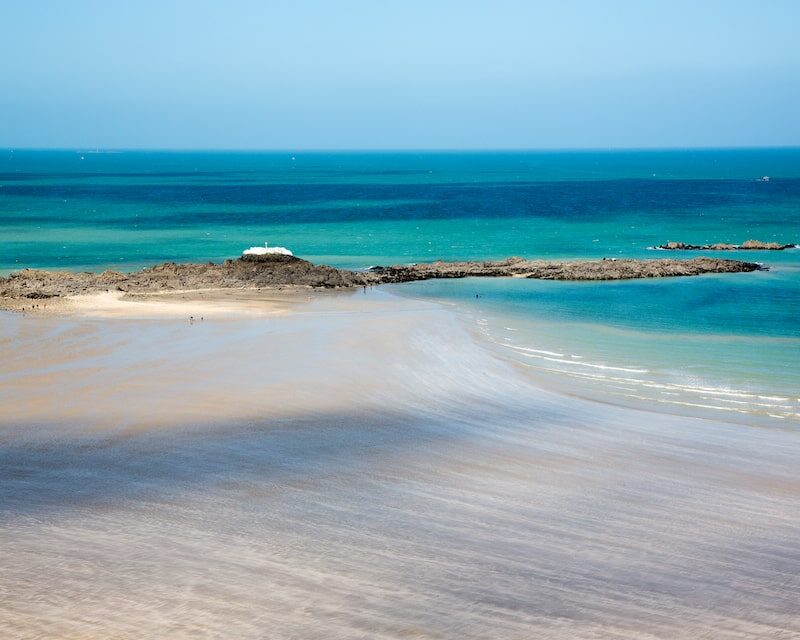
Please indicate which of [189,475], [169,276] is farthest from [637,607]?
[169,276]

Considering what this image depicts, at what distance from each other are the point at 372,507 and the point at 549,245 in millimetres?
43355

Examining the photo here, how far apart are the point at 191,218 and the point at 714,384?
55242mm

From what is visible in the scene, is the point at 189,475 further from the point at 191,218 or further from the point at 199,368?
the point at 191,218

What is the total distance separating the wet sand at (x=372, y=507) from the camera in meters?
9.70

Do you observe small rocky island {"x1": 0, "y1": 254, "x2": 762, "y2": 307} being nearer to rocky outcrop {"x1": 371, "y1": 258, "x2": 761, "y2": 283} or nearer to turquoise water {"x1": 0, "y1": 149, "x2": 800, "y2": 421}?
rocky outcrop {"x1": 371, "y1": 258, "x2": 761, "y2": 283}

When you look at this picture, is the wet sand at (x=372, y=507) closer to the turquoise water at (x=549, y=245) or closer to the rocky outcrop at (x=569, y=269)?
the turquoise water at (x=549, y=245)

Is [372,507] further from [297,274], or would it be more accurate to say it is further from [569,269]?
[569,269]

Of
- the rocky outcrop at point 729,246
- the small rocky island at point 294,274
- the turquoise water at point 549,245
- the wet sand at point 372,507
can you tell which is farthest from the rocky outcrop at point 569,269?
the wet sand at point 372,507

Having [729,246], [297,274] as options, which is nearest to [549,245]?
[729,246]

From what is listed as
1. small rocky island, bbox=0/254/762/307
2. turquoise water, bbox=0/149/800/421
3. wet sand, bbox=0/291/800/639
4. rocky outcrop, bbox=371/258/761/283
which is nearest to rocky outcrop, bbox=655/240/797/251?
turquoise water, bbox=0/149/800/421

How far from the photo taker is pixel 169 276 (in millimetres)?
37000

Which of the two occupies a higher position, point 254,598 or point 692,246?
point 692,246

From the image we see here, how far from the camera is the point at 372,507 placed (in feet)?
42.3

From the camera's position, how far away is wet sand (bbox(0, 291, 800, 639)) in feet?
31.8
